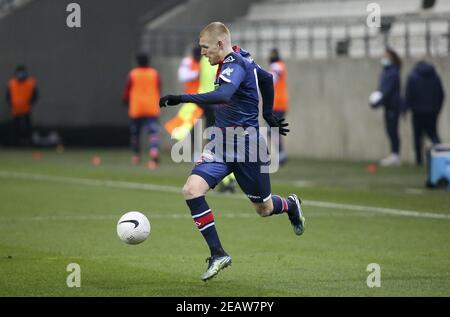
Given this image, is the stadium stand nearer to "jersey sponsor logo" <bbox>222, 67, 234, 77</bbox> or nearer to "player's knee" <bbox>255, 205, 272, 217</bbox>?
"player's knee" <bbox>255, 205, 272, 217</bbox>

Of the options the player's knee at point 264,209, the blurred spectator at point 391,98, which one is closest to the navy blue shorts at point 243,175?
the player's knee at point 264,209

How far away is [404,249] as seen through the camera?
13.2m

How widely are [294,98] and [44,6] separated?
8488 mm

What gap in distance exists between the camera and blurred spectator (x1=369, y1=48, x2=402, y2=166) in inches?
1035

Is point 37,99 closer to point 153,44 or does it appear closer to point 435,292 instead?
point 153,44

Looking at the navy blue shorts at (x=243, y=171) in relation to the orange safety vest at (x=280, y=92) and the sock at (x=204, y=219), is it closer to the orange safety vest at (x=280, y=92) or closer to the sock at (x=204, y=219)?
the sock at (x=204, y=219)

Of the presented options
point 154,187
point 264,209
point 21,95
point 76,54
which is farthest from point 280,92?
point 264,209

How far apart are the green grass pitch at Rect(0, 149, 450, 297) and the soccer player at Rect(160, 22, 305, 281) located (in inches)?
20.7

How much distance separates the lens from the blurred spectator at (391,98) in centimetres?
2630

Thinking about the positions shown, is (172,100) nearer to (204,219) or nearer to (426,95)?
(204,219)

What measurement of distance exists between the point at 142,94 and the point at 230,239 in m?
13.1

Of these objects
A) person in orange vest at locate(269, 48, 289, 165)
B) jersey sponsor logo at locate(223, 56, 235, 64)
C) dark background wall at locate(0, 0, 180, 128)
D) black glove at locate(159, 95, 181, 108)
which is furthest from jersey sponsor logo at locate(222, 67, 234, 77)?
dark background wall at locate(0, 0, 180, 128)

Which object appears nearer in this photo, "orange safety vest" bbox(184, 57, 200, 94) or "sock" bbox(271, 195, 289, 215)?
"sock" bbox(271, 195, 289, 215)
